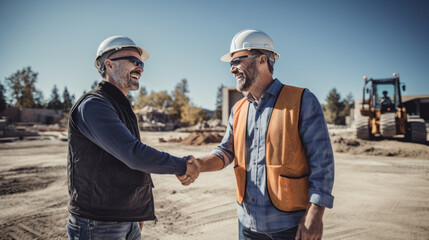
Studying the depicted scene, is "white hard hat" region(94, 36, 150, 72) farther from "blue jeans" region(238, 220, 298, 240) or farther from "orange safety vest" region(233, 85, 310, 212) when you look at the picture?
"blue jeans" region(238, 220, 298, 240)

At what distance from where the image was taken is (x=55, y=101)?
270 feet

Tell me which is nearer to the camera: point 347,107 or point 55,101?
point 347,107

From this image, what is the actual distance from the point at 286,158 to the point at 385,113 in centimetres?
1541

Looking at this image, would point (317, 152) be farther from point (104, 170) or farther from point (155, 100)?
point (155, 100)

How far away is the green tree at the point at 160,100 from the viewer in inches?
2856

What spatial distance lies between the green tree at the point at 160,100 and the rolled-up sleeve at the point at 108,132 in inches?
2808

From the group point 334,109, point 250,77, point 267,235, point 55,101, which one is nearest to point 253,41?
point 250,77

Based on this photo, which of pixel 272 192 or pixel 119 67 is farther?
pixel 119 67

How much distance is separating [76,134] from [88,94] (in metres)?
0.33

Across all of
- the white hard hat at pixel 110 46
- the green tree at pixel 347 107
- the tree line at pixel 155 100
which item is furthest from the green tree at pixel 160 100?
the white hard hat at pixel 110 46

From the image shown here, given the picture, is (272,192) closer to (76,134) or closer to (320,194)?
(320,194)

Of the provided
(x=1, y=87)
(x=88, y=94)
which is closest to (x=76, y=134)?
(x=88, y=94)

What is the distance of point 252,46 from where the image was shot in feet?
7.32

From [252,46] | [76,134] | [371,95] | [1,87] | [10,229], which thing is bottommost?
[10,229]
